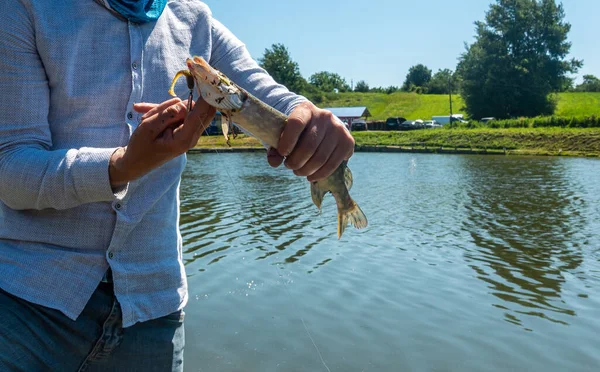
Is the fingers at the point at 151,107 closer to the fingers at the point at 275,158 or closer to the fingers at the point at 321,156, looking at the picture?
the fingers at the point at 275,158

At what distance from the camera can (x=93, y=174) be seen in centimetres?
181

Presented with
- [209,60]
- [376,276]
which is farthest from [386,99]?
[209,60]

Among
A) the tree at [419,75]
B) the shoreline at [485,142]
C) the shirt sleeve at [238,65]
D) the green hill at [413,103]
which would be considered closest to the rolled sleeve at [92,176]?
the shirt sleeve at [238,65]

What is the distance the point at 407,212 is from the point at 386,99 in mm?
82901

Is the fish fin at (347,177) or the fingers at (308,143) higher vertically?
the fingers at (308,143)

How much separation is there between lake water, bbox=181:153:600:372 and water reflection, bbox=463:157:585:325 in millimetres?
41

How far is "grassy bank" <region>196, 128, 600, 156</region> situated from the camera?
40219mm

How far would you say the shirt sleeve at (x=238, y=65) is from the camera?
245cm

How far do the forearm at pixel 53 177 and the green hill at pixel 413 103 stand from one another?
8065cm

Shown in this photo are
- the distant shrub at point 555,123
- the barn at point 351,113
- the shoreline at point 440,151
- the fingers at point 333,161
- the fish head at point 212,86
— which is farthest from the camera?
the barn at point 351,113

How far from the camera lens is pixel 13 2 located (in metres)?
1.89

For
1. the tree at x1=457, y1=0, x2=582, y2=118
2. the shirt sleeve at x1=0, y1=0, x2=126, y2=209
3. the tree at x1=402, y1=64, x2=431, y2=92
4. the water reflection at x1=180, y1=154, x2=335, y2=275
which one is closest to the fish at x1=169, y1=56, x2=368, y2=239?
the shirt sleeve at x1=0, y1=0, x2=126, y2=209

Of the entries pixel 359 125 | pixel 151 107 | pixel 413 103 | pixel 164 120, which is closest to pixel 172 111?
pixel 164 120

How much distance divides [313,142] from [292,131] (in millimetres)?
86
